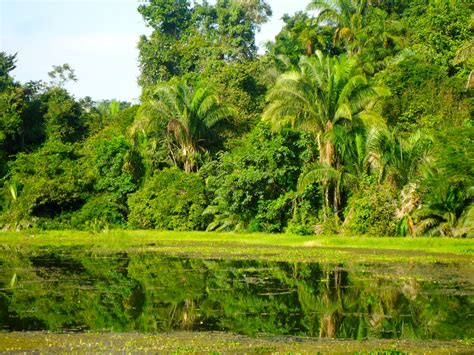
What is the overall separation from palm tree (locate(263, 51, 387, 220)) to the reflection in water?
986 centimetres

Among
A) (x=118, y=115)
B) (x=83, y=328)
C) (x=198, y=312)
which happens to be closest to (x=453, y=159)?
(x=198, y=312)

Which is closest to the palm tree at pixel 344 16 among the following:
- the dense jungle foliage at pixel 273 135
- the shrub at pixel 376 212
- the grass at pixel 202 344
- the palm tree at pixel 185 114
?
the dense jungle foliage at pixel 273 135

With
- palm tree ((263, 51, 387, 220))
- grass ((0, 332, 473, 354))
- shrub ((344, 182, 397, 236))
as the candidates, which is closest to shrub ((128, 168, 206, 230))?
palm tree ((263, 51, 387, 220))

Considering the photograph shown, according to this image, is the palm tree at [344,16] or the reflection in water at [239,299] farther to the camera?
the palm tree at [344,16]

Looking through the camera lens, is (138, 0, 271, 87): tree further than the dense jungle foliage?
Yes

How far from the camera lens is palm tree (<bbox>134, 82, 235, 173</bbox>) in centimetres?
3834

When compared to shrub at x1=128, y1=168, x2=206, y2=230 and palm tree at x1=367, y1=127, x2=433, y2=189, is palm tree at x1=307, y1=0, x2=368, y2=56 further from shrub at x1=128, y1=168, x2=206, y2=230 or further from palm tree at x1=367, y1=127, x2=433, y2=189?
palm tree at x1=367, y1=127, x2=433, y2=189

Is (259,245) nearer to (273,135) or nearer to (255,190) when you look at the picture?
(255,190)

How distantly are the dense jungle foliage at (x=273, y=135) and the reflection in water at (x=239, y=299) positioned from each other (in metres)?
8.17

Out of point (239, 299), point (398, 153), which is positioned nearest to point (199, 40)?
point (398, 153)

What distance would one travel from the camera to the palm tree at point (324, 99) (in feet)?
103

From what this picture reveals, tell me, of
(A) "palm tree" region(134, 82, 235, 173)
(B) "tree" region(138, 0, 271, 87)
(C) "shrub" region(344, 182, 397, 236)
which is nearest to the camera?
(C) "shrub" region(344, 182, 397, 236)

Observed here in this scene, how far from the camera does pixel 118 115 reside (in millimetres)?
45562

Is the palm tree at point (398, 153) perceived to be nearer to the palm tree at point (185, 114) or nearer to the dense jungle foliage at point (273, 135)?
the dense jungle foliage at point (273, 135)
